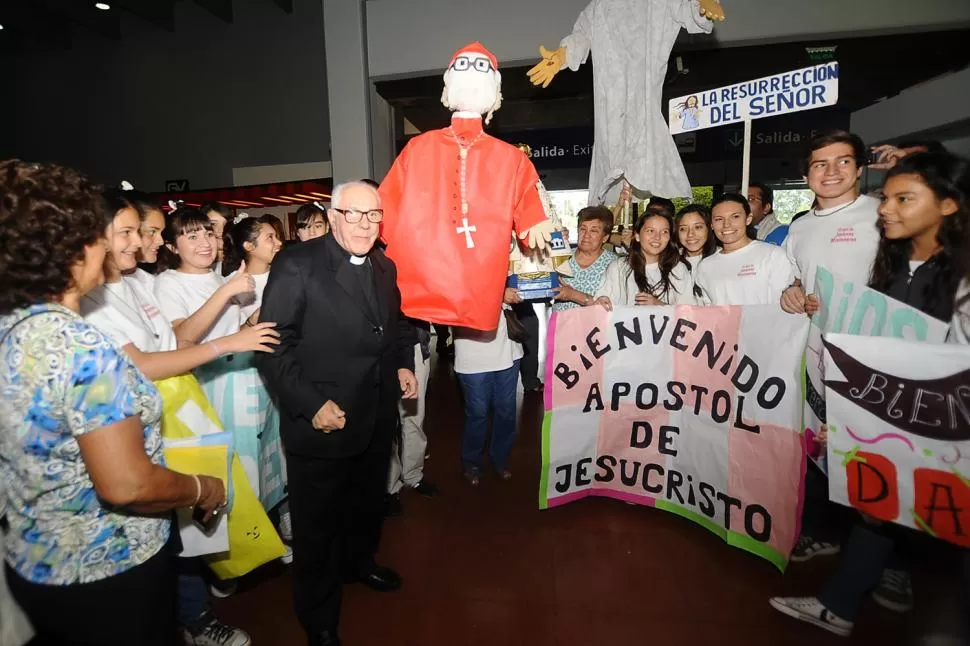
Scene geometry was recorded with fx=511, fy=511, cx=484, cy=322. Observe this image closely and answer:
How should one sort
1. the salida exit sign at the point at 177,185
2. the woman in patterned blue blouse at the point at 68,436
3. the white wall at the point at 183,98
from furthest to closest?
the salida exit sign at the point at 177,185 → the white wall at the point at 183,98 → the woman in patterned blue blouse at the point at 68,436

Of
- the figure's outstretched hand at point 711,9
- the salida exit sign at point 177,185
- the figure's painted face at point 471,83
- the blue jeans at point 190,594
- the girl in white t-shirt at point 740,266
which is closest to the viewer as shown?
the blue jeans at point 190,594

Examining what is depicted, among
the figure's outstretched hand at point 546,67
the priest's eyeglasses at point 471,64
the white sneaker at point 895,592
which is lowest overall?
the white sneaker at point 895,592

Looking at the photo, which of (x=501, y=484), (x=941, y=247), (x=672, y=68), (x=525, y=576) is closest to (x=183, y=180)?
(x=672, y=68)

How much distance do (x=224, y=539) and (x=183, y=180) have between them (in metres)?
10.2

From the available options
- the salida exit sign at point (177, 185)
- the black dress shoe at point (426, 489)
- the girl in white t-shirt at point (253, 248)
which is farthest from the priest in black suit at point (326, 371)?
the salida exit sign at point (177, 185)

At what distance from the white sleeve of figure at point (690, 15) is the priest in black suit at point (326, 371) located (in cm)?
178

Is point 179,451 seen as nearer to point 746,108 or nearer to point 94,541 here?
point 94,541

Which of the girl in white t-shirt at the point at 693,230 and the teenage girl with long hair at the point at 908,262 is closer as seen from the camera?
the teenage girl with long hair at the point at 908,262

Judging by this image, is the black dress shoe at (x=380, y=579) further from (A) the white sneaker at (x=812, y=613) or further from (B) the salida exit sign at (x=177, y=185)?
(B) the salida exit sign at (x=177, y=185)

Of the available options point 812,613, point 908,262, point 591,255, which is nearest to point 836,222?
point 908,262

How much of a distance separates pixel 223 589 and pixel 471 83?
7.63ft

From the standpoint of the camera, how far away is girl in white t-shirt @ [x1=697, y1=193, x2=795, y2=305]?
2.21m

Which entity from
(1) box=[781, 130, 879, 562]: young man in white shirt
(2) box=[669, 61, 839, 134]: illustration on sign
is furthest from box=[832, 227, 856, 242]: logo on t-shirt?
(2) box=[669, 61, 839, 134]: illustration on sign

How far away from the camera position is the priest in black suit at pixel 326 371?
1.68 meters
